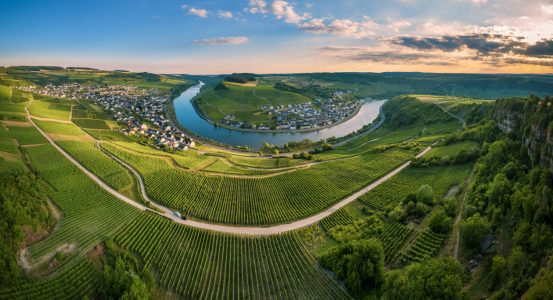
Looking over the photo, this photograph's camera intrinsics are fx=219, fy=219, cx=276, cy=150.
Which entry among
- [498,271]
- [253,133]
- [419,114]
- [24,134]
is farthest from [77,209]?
[419,114]

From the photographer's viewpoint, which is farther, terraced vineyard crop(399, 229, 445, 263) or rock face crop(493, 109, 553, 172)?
terraced vineyard crop(399, 229, 445, 263)

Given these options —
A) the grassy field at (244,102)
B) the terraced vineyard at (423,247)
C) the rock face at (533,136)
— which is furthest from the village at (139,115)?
the rock face at (533,136)

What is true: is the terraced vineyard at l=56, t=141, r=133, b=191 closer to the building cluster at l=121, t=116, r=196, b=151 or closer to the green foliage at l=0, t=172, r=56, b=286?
the green foliage at l=0, t=172, r=56, b=286

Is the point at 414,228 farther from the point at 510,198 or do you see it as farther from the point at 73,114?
the point at 73,114

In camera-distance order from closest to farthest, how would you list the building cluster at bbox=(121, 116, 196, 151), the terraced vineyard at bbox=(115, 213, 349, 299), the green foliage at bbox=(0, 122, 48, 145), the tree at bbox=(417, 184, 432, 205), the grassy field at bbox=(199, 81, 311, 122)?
1. the terraced vineyard at bbox=(115, 213, 349, 299)
2. the tree at bbox=(417, 184, 432, 205)
3. the green foliage at bbox=(0, 122, 48, 145)
4. the building cluster at bbox=(121, 116, 196, 151)
5. the grassy field at bbox=(199, 81, 311, 122)

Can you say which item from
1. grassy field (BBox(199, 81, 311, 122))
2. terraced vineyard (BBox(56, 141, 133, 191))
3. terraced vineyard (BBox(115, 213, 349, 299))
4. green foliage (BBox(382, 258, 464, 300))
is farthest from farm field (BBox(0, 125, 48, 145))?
green foliage (BBox(382, 258, 464, 300))

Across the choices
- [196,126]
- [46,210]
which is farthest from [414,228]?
[196,126]
